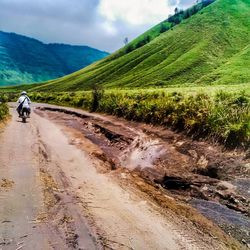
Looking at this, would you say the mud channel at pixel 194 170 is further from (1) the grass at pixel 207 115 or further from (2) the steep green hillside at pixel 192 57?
(2) the steep green hillside at pixel 192 57

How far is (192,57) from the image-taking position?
146m

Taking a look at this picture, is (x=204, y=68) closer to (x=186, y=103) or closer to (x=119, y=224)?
(x=186, y=103)

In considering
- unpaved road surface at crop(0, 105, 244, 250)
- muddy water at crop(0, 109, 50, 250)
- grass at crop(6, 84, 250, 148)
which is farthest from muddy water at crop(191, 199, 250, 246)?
grass at crop(6, 84, 250, 148)

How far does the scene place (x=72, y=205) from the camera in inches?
395

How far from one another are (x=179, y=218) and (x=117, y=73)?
537 ft

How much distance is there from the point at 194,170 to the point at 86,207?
232 inches

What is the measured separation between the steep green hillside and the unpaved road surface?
90.3m

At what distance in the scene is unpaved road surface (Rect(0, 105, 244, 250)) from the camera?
795 cm

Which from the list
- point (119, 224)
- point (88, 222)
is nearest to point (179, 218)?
point (119, 224)

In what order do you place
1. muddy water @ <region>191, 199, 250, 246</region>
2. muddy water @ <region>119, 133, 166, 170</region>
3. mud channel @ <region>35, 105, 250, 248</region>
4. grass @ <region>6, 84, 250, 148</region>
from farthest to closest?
muddy water @ <region>119, 133, 166, 170</region>
grass @ <region>6, 84, 250, 148</region>
mud channel @ <region>35, 105, 250, 248</region>
muddy water @ <region>191, 199, 250, 246</region>

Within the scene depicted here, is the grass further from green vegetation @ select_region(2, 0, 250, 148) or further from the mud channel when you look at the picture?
the mud channel

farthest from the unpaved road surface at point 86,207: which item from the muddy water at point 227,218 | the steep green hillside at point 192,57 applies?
the steep green hillside at point 192,57

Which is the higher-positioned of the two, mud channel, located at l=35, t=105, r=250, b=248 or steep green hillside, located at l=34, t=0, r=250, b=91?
steep green hillside, located at l=34, t=0, r=250, b=91

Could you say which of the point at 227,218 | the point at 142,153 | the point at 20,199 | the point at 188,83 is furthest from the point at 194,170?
the point at 188,83
